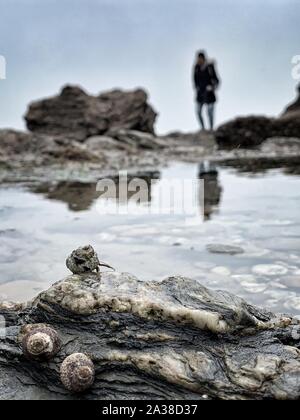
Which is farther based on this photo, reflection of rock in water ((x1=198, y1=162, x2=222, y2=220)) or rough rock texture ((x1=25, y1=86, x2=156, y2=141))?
rough rock texture ((x1=25, y1=86, x2=156, y2=141))

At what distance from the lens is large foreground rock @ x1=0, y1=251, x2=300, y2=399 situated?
8.33 feet

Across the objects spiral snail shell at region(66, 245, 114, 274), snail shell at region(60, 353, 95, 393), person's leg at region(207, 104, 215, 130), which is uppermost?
person's leg at region(207, 104, 215, 130)

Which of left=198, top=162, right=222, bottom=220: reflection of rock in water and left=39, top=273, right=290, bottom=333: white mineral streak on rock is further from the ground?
left=198, top=162, right=222, bottom=220: reflection of rock in water

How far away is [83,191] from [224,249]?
5349 millimetres

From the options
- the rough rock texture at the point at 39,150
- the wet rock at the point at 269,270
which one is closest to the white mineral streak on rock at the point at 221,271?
the wet rock at the point at 269,270

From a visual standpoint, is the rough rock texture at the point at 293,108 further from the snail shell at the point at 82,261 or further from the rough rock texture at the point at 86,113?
the snail shell at the point at 82,261

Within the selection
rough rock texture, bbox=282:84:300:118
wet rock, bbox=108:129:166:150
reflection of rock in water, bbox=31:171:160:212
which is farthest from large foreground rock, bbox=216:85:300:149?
reflection of rock in water, bbox=31:171:160:212

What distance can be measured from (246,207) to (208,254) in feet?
8.92

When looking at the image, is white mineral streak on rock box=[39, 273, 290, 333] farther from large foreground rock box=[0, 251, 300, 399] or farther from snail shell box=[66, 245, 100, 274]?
snail shell box=[66, 245, 100, 274]

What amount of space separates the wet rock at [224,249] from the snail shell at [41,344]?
9.24ft

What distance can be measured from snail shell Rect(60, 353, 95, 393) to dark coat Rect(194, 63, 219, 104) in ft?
59.4

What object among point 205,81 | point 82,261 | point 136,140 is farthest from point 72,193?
point 205,81

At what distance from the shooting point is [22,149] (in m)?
18.5

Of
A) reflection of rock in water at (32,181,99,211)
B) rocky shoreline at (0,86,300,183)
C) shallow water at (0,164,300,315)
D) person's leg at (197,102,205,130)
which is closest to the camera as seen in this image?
shallow water at (0,164,300,315)
